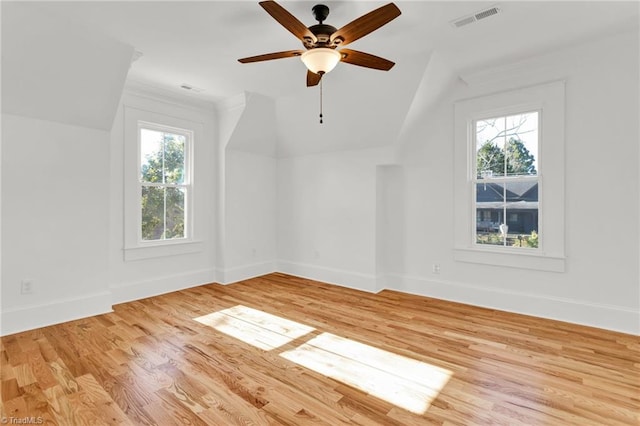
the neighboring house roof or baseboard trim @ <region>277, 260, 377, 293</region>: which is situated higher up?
the neighboring house roof

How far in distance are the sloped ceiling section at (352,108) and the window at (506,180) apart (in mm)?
1050

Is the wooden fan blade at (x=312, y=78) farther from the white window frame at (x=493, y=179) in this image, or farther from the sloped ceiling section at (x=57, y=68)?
the white window frame at (x=493, y=179)

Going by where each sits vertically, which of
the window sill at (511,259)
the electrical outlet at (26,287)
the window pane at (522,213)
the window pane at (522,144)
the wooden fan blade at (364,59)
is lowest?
the electrical outlet at (26,287)

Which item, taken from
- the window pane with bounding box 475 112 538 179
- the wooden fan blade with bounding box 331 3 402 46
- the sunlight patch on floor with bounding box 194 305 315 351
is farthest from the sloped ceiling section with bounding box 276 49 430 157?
the sunlight patch on floor with bounding box 194 305 315 351

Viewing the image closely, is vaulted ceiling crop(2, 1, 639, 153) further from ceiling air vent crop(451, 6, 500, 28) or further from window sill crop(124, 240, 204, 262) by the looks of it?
window sill crop(124, 240, 204, 262)

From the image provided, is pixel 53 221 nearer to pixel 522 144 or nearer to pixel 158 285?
pixel 158 285

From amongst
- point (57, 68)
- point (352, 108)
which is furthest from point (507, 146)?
point (57, 68)

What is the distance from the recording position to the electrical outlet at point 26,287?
3182 mm

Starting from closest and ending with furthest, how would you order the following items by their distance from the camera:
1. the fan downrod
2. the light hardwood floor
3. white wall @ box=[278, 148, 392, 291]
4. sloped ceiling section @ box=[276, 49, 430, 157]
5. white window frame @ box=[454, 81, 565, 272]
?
the light hardwood floor
the fan downrod
white window frame @ box=[454, 81, 565, 272]
sloped ceiling section @ box=[276, 49, 430, 157]
white wall @ box=[278, 148, 392, 291]

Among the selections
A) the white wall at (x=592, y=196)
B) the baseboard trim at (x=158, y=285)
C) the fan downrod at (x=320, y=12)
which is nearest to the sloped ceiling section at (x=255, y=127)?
the baseboard trim at (x=158, y=285)

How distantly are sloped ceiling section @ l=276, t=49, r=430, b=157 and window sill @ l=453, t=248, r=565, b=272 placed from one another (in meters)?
1.77

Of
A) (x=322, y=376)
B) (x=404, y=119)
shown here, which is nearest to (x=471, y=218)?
(x=404, y=119)

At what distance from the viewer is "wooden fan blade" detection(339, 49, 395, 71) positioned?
251 cm

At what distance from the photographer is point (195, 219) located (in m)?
4.87
